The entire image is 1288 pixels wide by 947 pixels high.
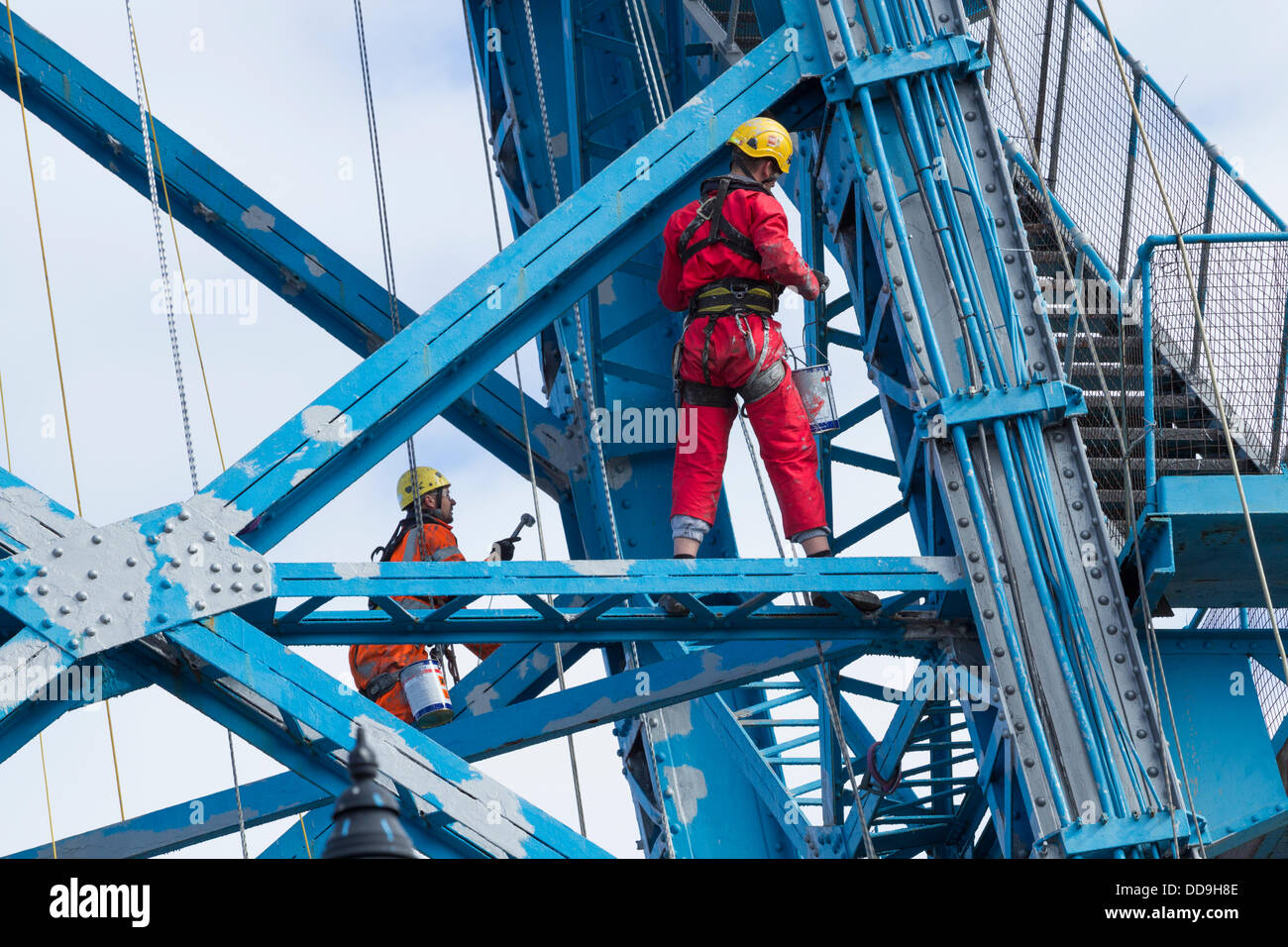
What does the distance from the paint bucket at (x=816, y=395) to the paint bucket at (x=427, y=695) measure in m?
2.88

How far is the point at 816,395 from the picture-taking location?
9367 millimetres

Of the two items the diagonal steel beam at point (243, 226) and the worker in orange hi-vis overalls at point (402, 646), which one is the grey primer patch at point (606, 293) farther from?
the worker in orange hi-vis overalls at point (402, 646)

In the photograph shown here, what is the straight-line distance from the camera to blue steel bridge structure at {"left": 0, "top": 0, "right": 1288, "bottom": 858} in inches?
317

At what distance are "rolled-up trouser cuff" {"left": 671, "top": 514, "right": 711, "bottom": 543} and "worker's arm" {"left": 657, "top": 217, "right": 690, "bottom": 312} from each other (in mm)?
1171

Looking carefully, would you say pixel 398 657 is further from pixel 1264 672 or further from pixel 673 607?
pixel 1264 672

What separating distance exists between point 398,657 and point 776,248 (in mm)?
4368

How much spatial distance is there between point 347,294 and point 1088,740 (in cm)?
609

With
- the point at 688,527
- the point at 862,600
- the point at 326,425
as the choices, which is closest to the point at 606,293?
the point at 688,527

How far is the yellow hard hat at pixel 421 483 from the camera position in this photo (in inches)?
507

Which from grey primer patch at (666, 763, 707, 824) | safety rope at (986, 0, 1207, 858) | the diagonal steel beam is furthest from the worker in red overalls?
the diagonal steel beam

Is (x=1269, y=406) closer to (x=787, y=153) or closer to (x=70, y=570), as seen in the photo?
(x=787, y=153)
